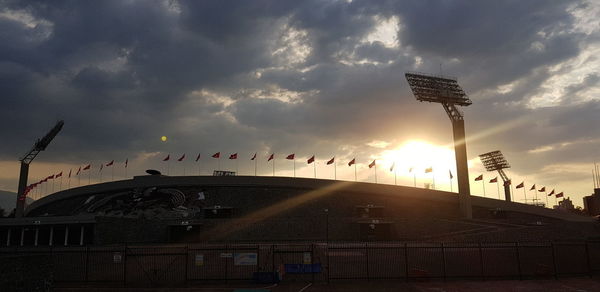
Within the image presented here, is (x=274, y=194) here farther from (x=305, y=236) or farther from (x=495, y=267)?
(x=495, y=267)

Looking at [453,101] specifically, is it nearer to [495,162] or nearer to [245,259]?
[495,162]

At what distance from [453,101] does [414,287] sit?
201 ft

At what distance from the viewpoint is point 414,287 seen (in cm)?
2308

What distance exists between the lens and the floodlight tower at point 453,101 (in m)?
74.4

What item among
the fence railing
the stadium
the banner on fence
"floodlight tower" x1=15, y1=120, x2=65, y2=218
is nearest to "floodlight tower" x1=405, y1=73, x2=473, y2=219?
the stadium

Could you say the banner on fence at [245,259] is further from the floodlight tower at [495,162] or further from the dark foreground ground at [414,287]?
the floodlight tower at [495,162]

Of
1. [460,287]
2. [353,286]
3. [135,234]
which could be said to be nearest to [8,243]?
[135,234]

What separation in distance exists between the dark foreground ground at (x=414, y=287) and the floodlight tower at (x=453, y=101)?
51.0 m

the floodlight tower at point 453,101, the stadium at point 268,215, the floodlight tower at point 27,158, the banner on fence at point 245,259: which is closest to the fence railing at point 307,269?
the banner on fence at point 245,259

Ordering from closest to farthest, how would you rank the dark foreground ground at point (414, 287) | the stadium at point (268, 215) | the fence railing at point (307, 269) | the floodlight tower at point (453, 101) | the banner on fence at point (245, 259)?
1. the dark foreground ground at point (414, 287)
2. the fence railing at point (307, 269)
3. the banner on fence at point (245, 259)
4. the stadium at point (268, 215)
5. the floodlight tower at point (453, 101)

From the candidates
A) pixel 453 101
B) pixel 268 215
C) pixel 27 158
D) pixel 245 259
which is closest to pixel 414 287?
pixel 245 259

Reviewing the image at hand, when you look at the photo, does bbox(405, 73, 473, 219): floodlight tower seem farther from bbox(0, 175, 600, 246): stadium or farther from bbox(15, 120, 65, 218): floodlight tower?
bbox(15, 120, 65, 218): floodlight tower

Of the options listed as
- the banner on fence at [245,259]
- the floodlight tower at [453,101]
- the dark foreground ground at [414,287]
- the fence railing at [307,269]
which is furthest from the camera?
the floodlight tower at [453,101]

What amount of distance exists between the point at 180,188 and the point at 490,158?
283 ft
